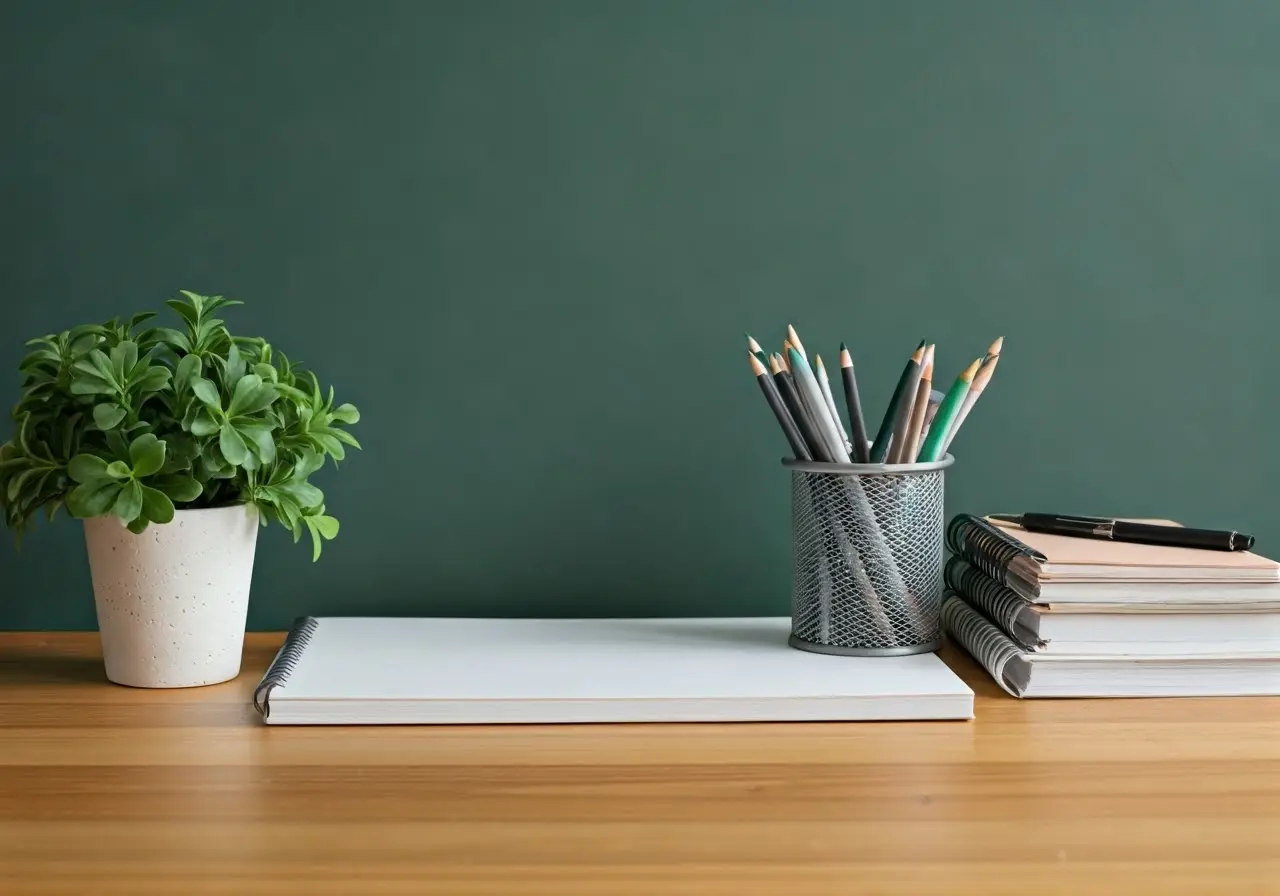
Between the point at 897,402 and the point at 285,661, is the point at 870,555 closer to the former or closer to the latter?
the point at 897,402

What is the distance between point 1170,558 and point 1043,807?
11.7 inches

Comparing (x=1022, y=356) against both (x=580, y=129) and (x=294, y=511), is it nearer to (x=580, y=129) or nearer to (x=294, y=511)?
(x=580, y=129)

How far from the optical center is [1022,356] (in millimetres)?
1142

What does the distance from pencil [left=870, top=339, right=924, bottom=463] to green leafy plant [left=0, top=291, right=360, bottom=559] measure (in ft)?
1.37

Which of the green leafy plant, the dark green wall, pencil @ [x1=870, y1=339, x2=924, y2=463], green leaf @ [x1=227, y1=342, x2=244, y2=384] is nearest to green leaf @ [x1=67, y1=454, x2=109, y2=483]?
the green leafy plant

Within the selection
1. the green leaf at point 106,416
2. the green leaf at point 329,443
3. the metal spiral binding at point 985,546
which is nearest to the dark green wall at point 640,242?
the metal spiral binding at point 985,546

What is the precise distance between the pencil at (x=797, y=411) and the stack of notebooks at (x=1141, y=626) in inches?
6.7

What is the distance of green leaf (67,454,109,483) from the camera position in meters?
0.85

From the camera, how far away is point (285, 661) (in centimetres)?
89

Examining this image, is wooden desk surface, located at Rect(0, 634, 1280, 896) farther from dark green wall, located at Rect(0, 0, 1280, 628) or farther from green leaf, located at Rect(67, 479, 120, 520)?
dark green wall, located at Rect(0, 0, 1280, 628)

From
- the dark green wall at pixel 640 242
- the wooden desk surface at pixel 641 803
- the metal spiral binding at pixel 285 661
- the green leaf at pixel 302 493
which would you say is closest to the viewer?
the wooden desk surface at pixel 641 803

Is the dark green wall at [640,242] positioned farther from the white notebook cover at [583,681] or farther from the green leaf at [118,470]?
the green leaf at [118,470]

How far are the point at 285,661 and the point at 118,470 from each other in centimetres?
18

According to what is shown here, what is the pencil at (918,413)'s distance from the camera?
0.93m
